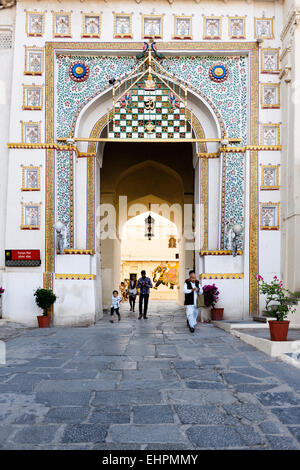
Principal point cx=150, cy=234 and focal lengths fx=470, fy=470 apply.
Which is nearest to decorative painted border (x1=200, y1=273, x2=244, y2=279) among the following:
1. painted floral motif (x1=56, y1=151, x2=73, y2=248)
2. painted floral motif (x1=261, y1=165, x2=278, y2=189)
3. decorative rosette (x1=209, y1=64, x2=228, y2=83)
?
painted floral motif (x1=261, y1=165, x2=278, y2=189)

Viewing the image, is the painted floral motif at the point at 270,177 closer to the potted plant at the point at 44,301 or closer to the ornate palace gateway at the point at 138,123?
the ornate palace gateway at the point at 138,123

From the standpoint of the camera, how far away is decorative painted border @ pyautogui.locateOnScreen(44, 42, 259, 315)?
411 inches

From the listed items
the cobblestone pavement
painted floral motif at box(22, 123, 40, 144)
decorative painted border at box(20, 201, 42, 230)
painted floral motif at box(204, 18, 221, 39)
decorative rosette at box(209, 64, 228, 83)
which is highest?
painted floral motif at box(204, 18, 221, 39)

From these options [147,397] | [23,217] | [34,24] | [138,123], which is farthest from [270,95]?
[147,397]

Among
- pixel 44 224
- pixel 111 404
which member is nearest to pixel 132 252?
pixel 44 224

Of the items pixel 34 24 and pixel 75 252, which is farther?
pixel 34 24

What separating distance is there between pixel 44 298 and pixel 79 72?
17.1 ft

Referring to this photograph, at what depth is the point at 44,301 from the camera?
9.97 metres

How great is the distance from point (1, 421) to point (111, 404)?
3.07 feet

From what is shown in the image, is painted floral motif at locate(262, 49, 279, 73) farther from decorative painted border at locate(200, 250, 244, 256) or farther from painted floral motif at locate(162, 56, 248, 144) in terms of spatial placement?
decorative painted border at locate(200, 250, 244, 256)

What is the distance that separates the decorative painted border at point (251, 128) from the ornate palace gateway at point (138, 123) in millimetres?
23

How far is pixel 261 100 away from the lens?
10711 mm

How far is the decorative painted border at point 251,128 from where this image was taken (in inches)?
411

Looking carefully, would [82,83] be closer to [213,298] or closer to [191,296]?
[191,296]
